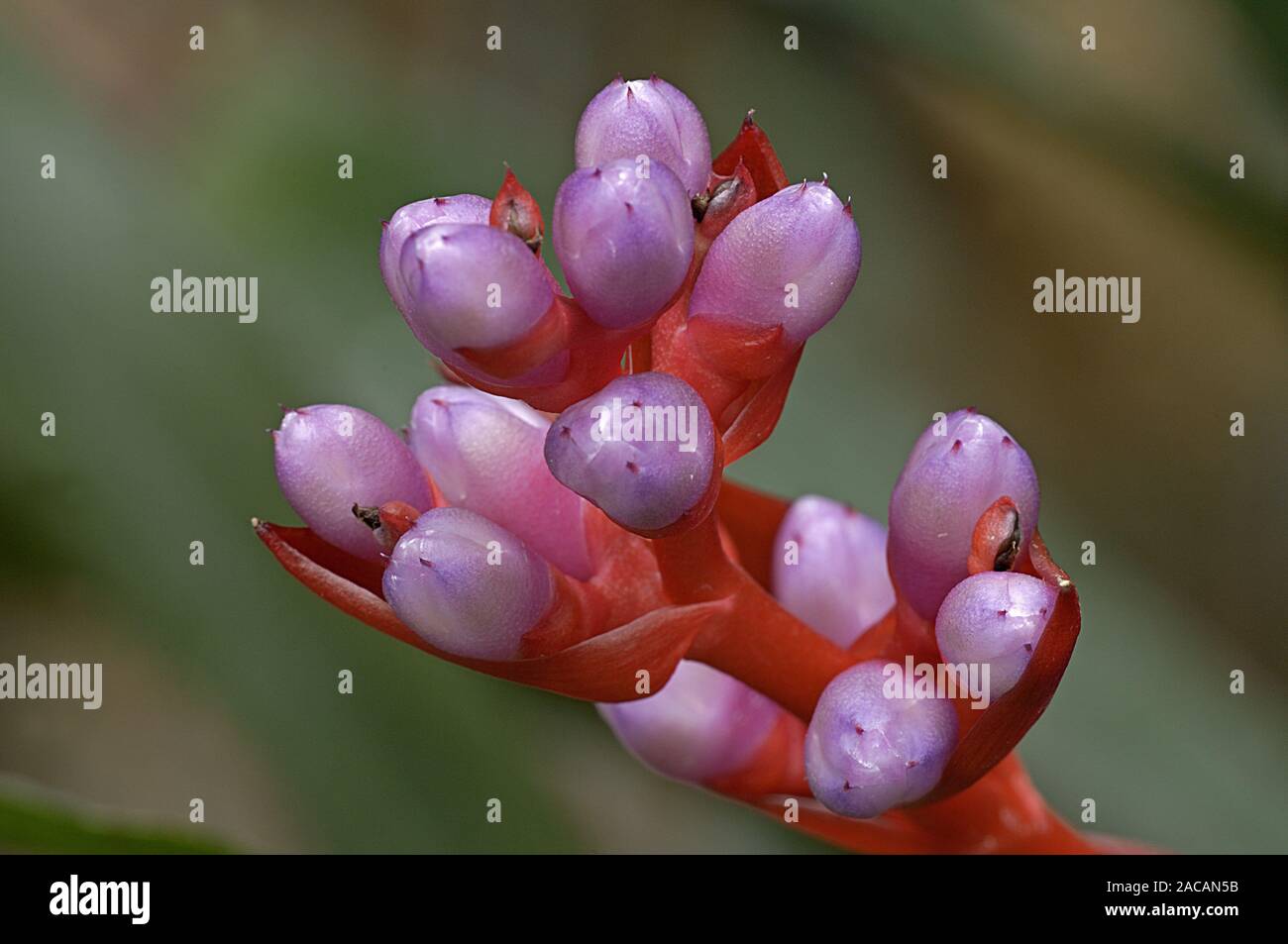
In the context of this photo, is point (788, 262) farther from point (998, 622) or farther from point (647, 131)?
point (998, 622)

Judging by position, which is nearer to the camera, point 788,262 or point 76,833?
point 788,262

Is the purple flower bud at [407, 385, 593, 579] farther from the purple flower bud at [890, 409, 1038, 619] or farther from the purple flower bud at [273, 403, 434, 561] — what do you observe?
the purple flower bud at [890, 409, 1038, 619]

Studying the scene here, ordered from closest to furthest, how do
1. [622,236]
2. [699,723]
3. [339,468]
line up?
[622,236] < [339,468] < [699,723]

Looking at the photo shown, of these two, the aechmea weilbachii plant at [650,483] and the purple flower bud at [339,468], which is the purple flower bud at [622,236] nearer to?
the aechmea weilbachii plant at [650,483]

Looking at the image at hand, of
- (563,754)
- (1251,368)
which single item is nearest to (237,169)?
(563,754)

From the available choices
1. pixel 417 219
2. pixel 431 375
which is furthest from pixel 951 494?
pixel 431 375

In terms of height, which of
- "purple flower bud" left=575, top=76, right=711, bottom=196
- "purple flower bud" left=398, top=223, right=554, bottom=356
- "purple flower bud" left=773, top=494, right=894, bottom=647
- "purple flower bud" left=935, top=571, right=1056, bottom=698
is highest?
"purple flower bud" left=575, top=76, right=711, bottom=196

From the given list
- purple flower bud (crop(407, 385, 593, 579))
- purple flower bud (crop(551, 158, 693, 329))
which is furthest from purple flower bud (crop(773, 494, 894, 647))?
purple flower bud (crop(551, 158, 693, 329))
